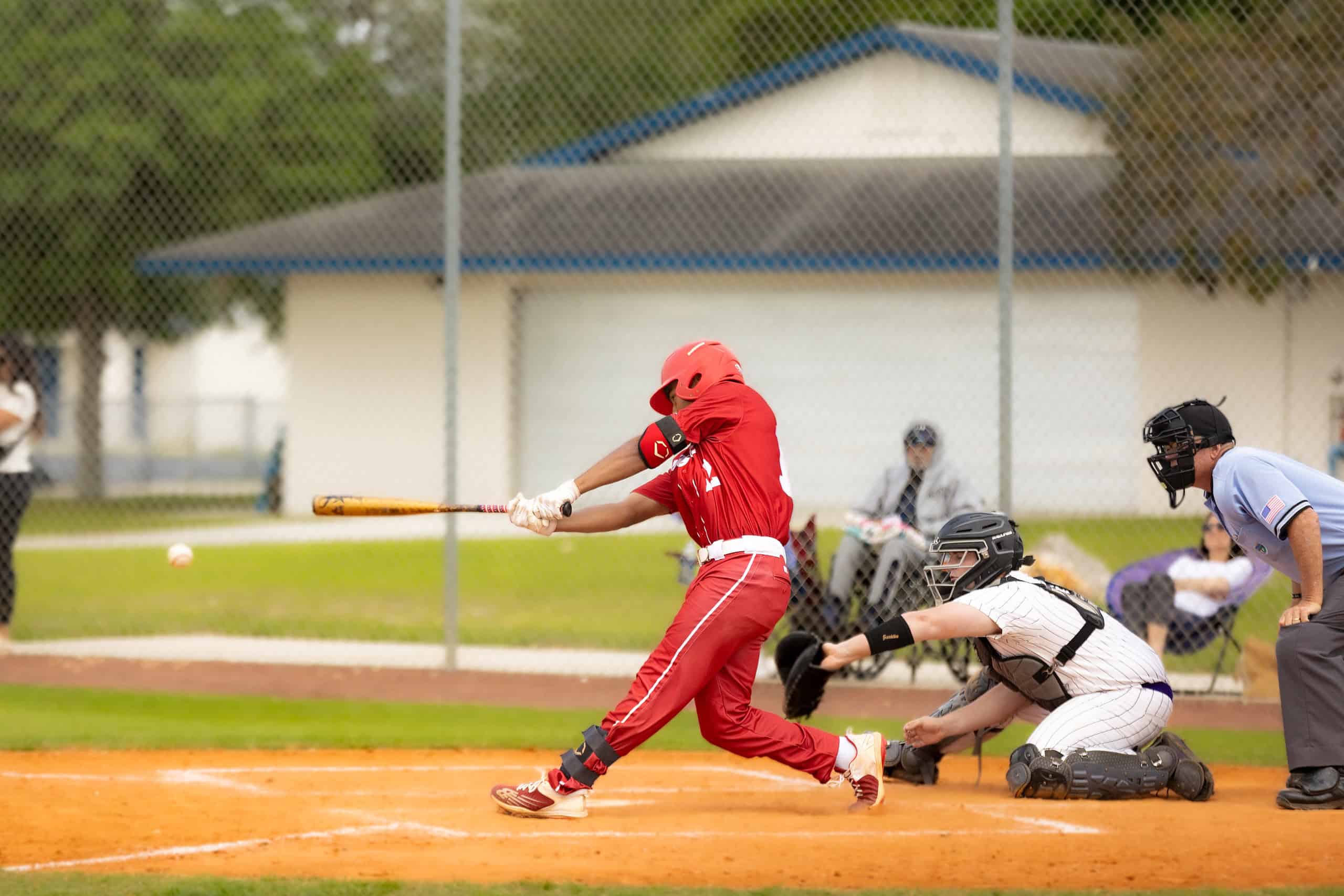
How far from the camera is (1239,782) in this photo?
23.1 feet

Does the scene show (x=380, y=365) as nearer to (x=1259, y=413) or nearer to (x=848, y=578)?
(x=1259, y=413)

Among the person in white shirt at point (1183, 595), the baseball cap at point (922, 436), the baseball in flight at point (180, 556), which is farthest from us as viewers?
the baseball cap at point (922, 436)

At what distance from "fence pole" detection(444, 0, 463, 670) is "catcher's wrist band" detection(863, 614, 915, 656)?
148 inches

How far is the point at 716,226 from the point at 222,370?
1376 inches

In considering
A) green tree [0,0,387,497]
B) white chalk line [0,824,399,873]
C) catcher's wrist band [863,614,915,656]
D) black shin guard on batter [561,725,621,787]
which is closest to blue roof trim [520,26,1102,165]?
green tree [0,0,387,497]

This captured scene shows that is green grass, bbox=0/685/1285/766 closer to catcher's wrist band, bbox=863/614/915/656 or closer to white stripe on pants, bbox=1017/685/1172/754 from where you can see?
white stripe on pants, bbox=1017/685/1172/754

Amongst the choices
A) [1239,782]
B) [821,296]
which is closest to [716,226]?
[821,296]

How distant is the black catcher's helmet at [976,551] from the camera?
635 centimetres

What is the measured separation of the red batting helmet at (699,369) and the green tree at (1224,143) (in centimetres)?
→ 565

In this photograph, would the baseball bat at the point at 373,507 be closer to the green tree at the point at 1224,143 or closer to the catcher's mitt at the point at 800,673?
the catcher's mitt at the point at 800,673

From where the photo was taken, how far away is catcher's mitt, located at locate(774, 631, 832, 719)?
6438 millimetres

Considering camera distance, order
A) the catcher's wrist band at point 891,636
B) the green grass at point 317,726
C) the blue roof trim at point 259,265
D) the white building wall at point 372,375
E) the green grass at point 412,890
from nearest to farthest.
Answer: the green grass at point 412,890 → the catcher's wrist band at point 891,636 → the green grass at point 317,726 → the white building wall at point 372,375 → the blue roof trim at point 259,265

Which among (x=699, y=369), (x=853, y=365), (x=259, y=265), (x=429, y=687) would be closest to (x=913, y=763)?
(x=699, y=369)

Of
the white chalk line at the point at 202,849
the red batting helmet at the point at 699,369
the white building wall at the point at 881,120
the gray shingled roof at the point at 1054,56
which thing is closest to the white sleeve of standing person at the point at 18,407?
the white chalk line at the point at 202,849
